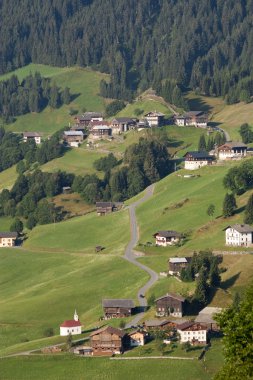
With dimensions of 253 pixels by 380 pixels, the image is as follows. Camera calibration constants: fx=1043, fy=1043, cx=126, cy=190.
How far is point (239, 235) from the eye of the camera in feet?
412

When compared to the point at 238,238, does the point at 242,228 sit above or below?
above

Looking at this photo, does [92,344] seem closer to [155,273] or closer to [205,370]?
[205,370]

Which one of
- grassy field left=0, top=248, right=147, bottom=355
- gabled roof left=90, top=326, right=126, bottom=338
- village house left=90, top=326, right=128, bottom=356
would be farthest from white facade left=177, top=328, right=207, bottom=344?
grassy field left=0, top=248, right=147, bottom=355

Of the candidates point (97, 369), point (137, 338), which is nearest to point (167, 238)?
point (137, 338)

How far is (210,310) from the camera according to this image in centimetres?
10381

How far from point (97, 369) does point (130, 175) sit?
288 feet

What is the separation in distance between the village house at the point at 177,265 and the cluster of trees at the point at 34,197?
169ft

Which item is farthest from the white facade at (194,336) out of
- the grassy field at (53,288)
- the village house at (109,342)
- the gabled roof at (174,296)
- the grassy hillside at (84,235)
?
the grassy hillside at (84,235)

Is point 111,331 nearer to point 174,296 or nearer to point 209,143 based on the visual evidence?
point 174,296

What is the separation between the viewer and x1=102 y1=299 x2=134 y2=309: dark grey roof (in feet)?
360

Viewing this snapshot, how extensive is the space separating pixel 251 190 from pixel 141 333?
5030cm

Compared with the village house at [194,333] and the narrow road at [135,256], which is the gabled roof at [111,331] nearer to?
the narrow road at [135,256]

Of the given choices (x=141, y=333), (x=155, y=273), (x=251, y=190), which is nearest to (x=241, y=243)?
(x=155, y=273)

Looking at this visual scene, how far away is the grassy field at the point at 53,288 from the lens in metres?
114
